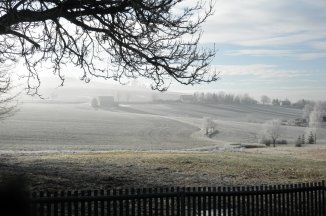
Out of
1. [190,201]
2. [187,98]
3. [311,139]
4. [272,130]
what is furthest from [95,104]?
[190,201]

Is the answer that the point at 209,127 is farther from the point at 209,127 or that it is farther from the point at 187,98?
the point at 187,98

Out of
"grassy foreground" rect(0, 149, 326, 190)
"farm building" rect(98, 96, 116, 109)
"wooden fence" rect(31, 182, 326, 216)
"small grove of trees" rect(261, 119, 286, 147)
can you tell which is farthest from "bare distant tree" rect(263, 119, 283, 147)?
"wooden fence" rect(31, 182, 326, 216)

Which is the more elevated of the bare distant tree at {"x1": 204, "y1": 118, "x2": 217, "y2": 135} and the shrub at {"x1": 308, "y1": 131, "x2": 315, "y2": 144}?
the bare distant tree at {"x1": 204, "y1": 118, "x2": 217, "y2": 135}

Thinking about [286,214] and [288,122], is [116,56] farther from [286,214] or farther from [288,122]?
[288,122]

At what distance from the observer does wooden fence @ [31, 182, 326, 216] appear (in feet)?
28.8

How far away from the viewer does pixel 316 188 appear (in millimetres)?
12031

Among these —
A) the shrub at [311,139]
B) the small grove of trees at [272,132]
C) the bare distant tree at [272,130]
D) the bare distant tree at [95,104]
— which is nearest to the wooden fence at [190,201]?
the small grove of trees at [272,132]

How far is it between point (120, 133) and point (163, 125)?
741 inches

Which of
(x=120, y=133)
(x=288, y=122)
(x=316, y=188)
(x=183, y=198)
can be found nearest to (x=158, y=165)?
(x=316, y=188)

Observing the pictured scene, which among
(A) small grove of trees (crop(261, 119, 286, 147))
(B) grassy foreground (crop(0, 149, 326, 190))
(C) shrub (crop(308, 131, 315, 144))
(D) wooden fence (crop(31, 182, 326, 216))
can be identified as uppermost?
(D) wooden fence (crop(31, 182, 326, 216))

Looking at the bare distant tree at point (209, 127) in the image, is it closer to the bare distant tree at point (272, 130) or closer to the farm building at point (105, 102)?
the bare distant tree at point (272, 130)

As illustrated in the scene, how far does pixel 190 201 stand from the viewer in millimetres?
10125

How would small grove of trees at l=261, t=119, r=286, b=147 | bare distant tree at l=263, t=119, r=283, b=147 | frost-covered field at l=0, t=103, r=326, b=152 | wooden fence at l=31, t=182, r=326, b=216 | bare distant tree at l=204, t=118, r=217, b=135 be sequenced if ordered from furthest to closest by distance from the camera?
1. bare distant tree at l=204, t=118, r=217, b=135
2. bare distant tree at l=263, t=119, r=283, b=147
3. small grove of trees at l=261, t=119, r=286, b=147
4. frost-covered field at l=0, t=103, r=326, b=152
5. wooden fence at l=31, t=182, r=326, b=216

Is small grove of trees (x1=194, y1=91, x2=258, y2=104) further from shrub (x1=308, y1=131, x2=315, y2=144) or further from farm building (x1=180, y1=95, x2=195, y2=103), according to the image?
shrub (x1=308, y1=131, x2=315, y2=144)
